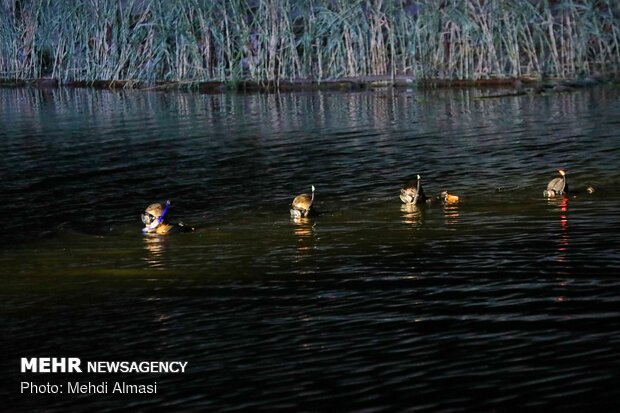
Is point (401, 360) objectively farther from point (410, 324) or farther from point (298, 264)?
point (298, 264)

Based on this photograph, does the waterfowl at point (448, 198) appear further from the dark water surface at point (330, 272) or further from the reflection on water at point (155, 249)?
the reflection on water at point (155, 249)

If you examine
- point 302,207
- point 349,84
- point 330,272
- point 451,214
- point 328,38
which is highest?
point 328,38

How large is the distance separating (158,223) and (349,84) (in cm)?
1743

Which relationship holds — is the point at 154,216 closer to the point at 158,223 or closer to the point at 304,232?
the point at 158,223

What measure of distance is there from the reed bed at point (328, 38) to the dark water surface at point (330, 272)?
6658mm

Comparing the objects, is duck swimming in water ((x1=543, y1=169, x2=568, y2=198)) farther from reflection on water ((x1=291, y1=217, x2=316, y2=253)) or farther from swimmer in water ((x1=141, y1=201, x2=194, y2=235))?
swimmer in water ((x1=141, y1=201, x2=194, y2=235))

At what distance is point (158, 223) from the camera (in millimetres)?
13820

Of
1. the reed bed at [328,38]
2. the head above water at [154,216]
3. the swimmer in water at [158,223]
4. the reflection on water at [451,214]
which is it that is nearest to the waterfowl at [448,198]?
the reflection on water at [451,214]

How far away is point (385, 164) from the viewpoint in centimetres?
1855

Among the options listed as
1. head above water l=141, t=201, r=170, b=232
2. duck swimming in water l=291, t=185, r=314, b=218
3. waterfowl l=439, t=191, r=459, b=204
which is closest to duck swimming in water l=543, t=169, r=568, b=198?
waterfowl l=439, t=191, r=459, b=204

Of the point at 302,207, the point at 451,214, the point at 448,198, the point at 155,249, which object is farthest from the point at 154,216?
the point at 448,198

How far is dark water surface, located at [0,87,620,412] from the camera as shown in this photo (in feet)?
27.5

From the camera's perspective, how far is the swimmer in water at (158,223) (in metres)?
13.8

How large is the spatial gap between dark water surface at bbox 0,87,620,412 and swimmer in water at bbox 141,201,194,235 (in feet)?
0.76
